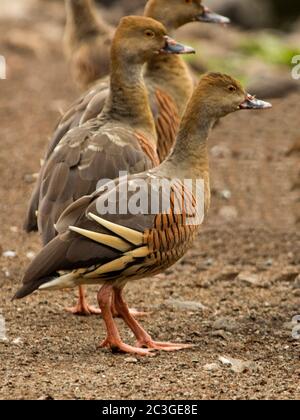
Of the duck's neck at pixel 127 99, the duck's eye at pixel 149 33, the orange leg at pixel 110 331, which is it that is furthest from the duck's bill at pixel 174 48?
the orange leg at pixel 110 331

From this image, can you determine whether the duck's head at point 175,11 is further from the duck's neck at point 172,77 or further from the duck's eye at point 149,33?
the duck's eye at point 149,33

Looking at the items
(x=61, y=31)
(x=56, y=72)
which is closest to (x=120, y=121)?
(x=56, y=72)

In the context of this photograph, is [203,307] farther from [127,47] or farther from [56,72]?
[56,72]

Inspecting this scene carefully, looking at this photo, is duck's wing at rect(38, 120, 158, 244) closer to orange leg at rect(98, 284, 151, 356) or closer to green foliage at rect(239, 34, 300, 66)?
orange leg at rect(98, 284, 151, 356)

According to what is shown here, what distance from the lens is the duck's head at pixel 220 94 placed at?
724cm

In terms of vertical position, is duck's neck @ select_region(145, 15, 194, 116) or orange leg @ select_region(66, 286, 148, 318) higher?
duck's neck @ select_region(145, 15, 194, 116)

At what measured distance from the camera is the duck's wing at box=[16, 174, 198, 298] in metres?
6.41

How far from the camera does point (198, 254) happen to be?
32.2ft

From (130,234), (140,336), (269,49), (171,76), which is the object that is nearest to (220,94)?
(130,234)

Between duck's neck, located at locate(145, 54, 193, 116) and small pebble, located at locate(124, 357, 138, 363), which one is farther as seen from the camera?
duck's neck, located at locate(145, 54, 193, 116)

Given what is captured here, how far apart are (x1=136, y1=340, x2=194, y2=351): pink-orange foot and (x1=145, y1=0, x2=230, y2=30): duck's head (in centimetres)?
378

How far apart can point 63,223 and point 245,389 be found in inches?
57.9

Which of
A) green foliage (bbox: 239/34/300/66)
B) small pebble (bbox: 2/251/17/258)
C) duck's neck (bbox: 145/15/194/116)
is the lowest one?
green foliage (bbox: 239/34/300/66)

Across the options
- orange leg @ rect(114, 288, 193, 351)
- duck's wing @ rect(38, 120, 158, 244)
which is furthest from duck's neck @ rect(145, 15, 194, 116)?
orange leg @ rect(114, 288, 193, 351)
